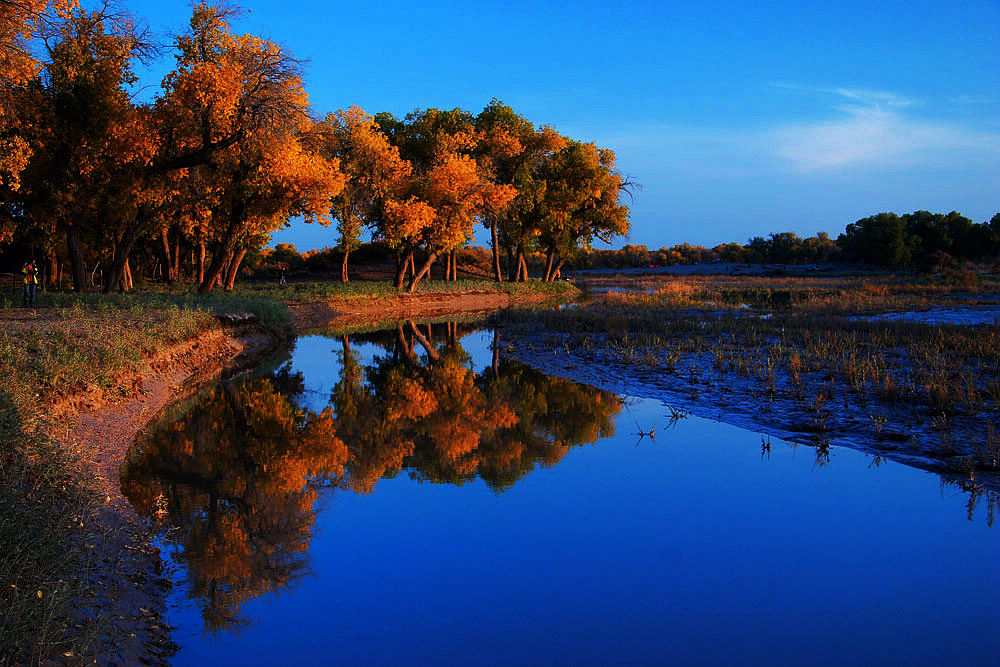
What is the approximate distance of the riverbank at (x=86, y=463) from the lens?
4.46 metres

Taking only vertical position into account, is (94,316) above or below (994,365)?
above

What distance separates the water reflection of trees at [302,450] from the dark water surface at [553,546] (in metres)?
0.05

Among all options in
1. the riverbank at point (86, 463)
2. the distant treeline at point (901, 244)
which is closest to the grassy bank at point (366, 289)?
the riverbank at point (86, 463)

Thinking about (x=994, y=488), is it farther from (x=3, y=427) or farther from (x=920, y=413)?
(x=3, y=427)

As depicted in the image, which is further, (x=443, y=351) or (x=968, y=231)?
(x=968, y=231)

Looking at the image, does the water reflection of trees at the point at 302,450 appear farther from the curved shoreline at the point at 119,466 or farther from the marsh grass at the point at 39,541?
the marsh grass at the point at 39,541

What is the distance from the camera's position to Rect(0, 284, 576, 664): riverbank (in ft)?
14.6

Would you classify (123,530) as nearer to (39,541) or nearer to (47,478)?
(47,478)

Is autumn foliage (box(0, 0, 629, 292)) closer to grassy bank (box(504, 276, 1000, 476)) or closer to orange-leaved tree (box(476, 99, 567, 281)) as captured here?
orange-leaved tree (box(476, 99, 567, 281))

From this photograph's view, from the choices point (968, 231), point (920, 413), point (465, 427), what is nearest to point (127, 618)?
point (465, 427)

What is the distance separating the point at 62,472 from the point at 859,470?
382 inches

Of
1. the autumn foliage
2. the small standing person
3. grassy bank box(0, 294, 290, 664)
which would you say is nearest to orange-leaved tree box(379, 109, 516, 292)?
the autumn foliage

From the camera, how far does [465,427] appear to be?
12250 mm

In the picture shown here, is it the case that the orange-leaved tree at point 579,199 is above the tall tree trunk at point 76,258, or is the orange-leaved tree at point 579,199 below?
above
